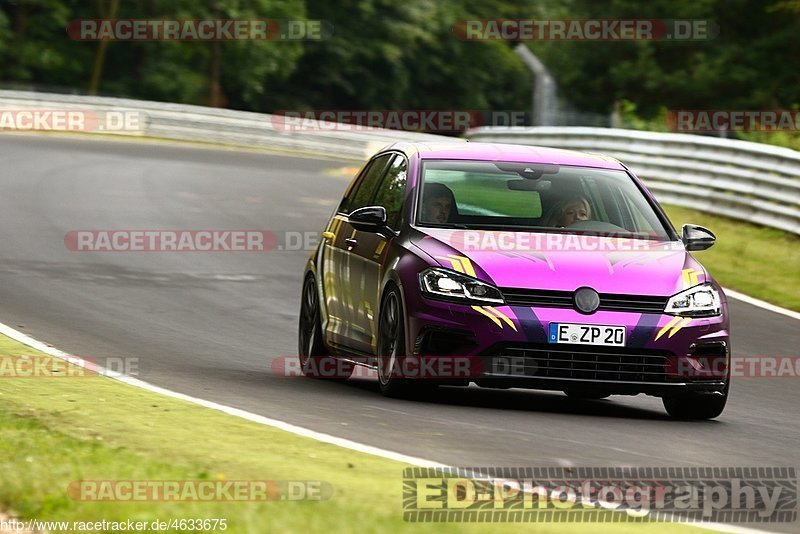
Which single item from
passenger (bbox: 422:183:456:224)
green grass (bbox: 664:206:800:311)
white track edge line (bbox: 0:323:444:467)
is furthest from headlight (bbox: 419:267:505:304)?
green grass (bbox: 664:206:800:311)

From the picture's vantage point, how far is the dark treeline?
6025 cm

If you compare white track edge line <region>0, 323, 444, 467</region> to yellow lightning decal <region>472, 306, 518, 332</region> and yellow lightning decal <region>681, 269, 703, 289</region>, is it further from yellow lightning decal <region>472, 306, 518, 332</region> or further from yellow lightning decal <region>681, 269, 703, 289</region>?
yellow lightning decal <region>681, 269, 703, 289</region>

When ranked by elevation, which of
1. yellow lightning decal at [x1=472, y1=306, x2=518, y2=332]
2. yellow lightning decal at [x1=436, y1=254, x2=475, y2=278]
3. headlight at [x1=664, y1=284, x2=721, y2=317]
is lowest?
yellow lightning decal at [x1=472, y1=306, x2=518, y2=332]

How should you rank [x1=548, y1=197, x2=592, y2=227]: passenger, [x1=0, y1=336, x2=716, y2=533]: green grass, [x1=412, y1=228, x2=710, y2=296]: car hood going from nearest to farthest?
1. [x1=0, y1=336, x2=716, y2=533]: green grass
2. [x1=412, y1=228, x2=710, y2=296]: car hood
3. [x1=548, y1=197, x2=592, y2=227]: passenger

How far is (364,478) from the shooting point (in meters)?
6.76

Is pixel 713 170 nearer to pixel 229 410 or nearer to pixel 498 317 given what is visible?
pixel 498 317

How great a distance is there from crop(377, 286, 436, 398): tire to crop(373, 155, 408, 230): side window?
60cm

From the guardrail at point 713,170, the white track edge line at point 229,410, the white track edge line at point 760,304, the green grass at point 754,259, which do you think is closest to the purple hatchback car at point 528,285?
the white track edge line at point 229,410

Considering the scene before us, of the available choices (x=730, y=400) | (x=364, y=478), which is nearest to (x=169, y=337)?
(x=730, y=400)

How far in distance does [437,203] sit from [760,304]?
7.24 meters

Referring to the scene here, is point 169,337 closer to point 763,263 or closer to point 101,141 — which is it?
point 763,263

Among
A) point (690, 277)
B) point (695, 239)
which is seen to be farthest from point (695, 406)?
point (695, 239)

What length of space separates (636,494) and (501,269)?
2.74 meters

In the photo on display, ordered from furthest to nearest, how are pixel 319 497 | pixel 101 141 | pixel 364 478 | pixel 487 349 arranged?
pixel 101 141 → pixel 487 349 → pixel 364 478 → pixel 319 497
